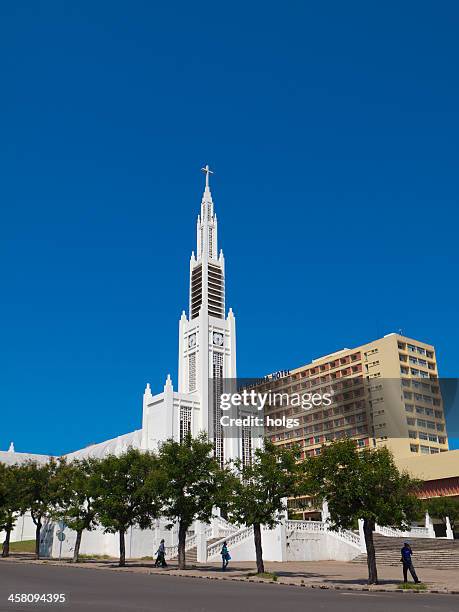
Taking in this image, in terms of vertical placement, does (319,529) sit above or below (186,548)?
above

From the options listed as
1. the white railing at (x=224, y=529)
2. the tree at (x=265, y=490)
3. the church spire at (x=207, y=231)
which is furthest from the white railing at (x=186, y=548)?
the church spire at (x=207, y=231)

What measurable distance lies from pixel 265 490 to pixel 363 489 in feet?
29.3

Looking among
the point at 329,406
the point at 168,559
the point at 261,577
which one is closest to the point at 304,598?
the point at 261,577

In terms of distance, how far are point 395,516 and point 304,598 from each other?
830cm

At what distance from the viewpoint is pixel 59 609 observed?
15.1m

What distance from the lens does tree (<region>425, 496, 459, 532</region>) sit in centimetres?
7494

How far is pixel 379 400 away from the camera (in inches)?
4355

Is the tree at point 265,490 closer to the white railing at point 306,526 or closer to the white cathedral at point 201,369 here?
the white railing at point 306,526

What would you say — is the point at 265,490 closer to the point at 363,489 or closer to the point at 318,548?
the point at 363,489

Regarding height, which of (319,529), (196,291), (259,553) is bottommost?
(259,553)

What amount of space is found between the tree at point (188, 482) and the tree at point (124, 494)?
2313mm

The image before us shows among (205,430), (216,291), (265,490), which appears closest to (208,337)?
(216,291)

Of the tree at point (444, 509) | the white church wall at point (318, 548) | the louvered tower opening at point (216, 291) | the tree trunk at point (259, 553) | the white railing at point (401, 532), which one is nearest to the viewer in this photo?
the tree trunk at point (259, 553)

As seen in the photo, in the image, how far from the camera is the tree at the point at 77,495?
51.1 meters
